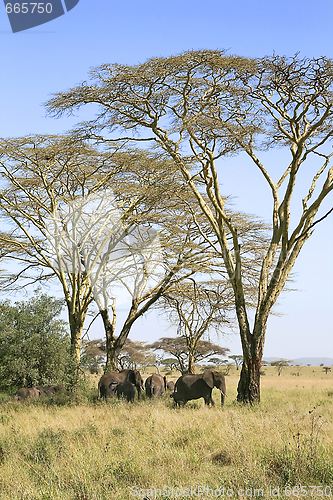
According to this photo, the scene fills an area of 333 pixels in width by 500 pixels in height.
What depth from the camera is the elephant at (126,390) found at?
1301 centimetres

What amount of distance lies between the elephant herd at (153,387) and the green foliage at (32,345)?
0.91m

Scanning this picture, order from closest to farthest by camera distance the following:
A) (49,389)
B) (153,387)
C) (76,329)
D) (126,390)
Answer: (126,390) < (49,389) < (153,387) < (76,329)

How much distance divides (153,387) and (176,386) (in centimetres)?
226

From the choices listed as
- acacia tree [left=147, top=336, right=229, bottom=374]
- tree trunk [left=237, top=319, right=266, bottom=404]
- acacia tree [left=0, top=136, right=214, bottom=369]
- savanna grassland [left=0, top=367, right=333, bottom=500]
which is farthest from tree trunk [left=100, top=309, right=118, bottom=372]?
acacia tree [left=147, top=336, right=229, bottom=374]

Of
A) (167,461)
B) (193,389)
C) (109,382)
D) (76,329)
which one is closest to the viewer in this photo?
(167,461)

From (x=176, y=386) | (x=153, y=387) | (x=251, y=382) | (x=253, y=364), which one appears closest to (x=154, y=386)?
(x=153, y=387)

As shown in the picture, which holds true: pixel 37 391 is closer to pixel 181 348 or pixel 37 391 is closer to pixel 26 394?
pixel 26 394

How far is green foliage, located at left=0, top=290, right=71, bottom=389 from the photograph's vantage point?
14.5 metres

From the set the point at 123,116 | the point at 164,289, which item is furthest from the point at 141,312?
the point at 123,116

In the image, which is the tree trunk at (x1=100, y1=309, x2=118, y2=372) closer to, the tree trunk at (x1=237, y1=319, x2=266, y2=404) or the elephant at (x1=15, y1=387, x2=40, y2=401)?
the elephant at (x1=15, y1=387, x2=40, y2=401)

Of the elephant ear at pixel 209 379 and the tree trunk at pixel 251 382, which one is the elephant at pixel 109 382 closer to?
the elephant ear at pixel 209 379

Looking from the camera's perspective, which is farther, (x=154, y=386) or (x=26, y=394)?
(x=154, y=386)

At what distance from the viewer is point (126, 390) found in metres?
13.1

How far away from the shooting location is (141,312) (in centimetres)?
1788
